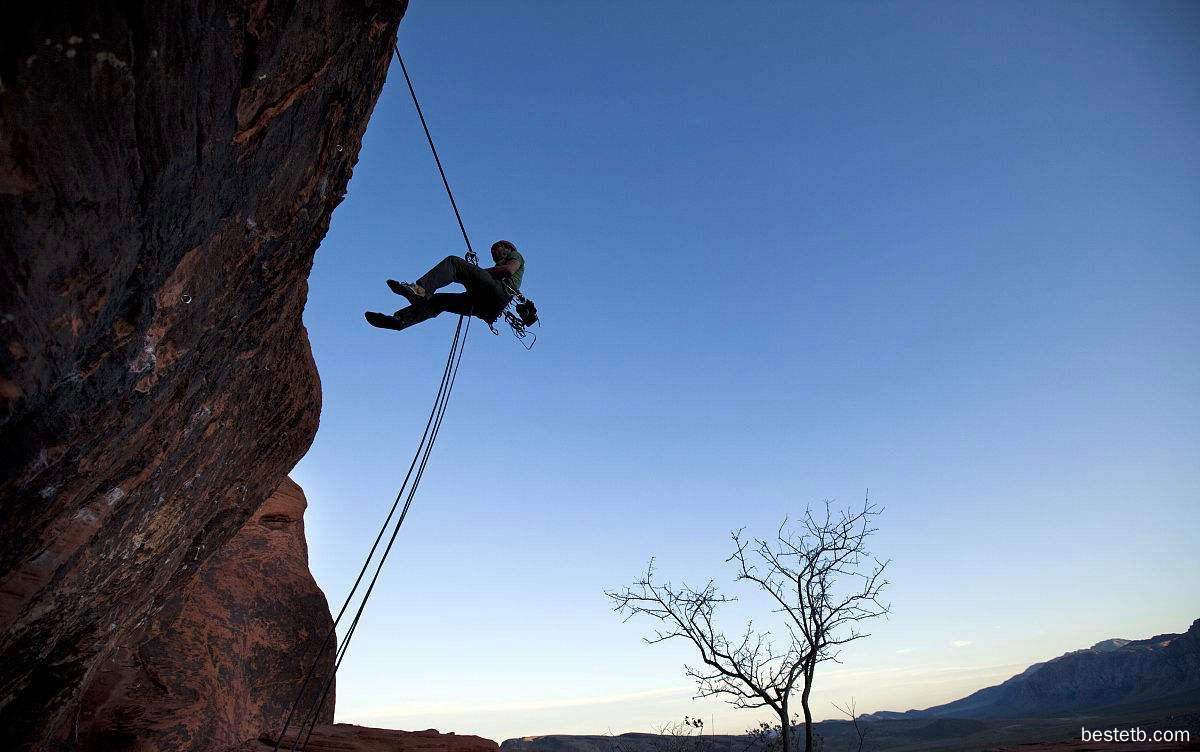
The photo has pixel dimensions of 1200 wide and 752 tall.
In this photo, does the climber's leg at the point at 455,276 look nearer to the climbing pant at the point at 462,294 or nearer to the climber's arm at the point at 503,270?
the climbing pant at the point at 462,294

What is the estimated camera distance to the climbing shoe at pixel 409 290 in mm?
6902

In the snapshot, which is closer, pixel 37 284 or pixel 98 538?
pixel 37 284

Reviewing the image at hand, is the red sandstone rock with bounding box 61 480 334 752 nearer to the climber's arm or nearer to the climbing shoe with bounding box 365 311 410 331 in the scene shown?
the climbing shoe with bounding box 365 311 410 331

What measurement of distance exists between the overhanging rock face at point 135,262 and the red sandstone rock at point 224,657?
8.83 ft

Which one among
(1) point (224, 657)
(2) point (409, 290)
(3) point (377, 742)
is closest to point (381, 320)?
(2) point (409, 290)

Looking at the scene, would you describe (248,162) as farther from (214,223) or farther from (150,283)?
(150,283)

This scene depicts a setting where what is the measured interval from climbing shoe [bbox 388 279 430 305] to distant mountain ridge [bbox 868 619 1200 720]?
349 feet

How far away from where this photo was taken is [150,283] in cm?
386

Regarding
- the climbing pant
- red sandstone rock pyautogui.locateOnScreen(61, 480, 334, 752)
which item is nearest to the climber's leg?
the climbing pant

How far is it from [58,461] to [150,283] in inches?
52.5

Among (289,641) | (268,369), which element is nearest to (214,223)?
(268,369)

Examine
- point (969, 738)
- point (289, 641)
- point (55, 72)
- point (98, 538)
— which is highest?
point (55, 72)

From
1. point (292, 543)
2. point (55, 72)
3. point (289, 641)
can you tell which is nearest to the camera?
point (55, 72)

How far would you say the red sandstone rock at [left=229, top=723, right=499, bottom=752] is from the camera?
8641 mm
